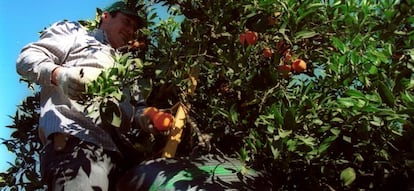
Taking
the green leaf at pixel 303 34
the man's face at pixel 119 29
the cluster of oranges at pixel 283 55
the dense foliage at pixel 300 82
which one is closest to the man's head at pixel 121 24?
the man's face at pixel 119 29

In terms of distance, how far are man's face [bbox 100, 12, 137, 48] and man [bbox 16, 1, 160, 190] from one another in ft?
0.09

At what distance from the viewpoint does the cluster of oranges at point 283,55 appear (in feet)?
4.78

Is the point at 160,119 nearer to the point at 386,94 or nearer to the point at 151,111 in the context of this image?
the point at 151,111

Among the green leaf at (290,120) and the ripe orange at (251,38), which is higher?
the ripe orange at (251,38)

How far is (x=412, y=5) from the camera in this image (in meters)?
1.27

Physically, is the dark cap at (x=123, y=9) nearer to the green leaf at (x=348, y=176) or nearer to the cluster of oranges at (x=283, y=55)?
the cluster of oranges at (x=283, y=55)

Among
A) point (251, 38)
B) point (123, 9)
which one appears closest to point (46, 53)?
point (123, 9)

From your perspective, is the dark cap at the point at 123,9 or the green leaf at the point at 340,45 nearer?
the green leaf at the point at 340,45

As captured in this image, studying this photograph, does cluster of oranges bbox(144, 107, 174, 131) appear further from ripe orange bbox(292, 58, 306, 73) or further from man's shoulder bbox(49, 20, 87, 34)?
man's shoulder bbox(49, 20, 87, 34)

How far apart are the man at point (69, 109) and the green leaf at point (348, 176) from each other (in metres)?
0.60

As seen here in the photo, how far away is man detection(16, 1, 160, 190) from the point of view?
150 centimetres

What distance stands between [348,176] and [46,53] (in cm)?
90

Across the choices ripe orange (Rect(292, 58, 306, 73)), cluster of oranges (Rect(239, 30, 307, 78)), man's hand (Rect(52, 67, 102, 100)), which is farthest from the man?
ripe orange (Rect(292, 58, 306, 73))

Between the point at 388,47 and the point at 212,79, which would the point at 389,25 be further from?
the point at 212,79
